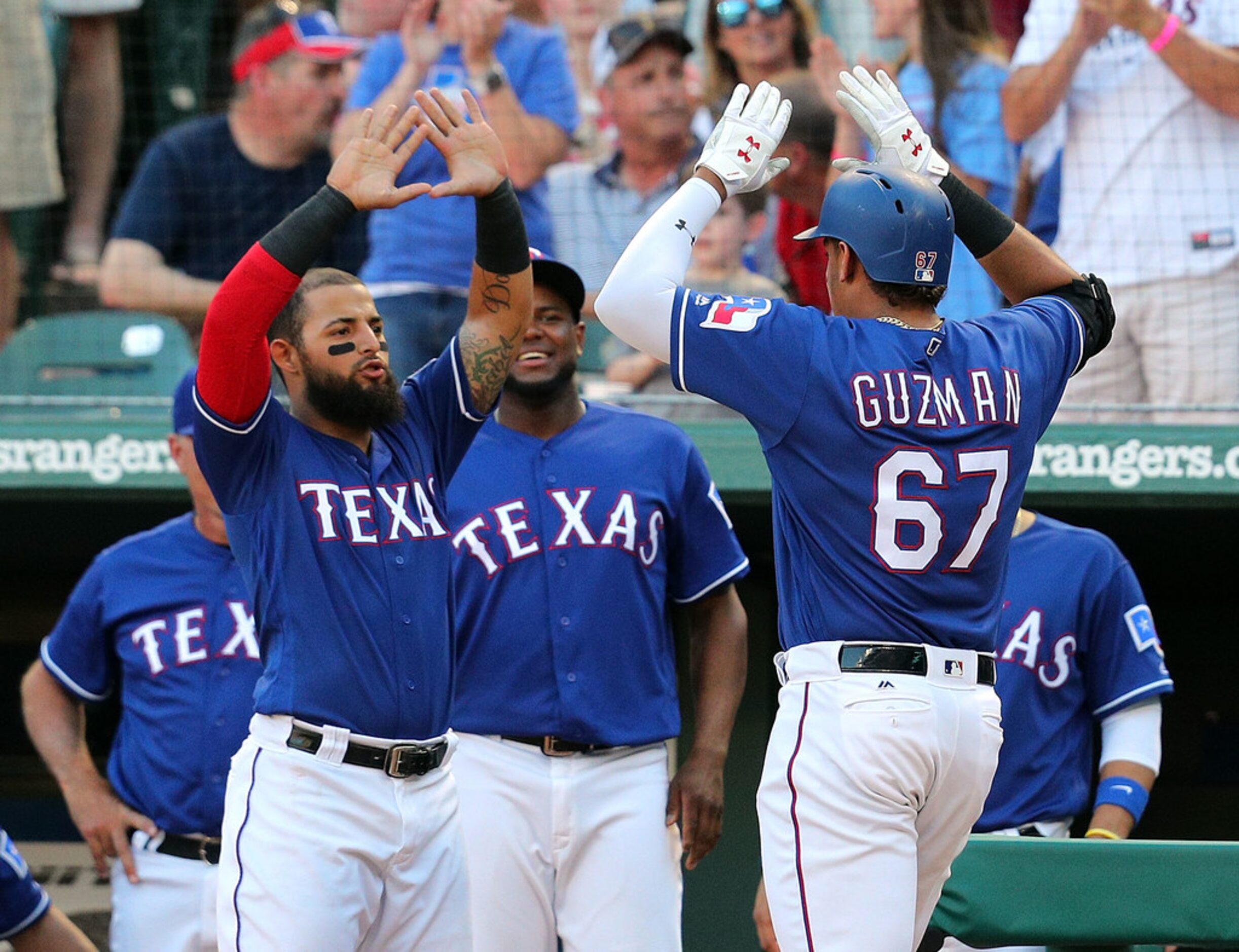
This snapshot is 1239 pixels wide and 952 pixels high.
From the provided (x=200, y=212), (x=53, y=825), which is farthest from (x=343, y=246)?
(x=53, y=825)

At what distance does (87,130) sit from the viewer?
5887 millimetres

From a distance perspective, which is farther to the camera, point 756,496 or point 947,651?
point 756,496

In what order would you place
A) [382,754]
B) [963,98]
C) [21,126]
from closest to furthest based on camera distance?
[382,754] → [963,98] → [21,126]

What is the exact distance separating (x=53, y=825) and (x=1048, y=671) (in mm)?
3557

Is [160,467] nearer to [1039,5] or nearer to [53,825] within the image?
[53,825]

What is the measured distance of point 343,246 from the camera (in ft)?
18.5

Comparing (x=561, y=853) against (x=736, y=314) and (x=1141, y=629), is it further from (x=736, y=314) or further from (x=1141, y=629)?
Answer: (x=1141, y=629)

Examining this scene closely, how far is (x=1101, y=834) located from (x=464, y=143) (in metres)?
2.15

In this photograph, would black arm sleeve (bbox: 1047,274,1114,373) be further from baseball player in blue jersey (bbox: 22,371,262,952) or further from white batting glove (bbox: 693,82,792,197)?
baseball player in blue jersey (bbox: 22,371,262,952)

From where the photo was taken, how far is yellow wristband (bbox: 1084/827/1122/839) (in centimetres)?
381

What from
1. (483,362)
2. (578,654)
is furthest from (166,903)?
(483,362)

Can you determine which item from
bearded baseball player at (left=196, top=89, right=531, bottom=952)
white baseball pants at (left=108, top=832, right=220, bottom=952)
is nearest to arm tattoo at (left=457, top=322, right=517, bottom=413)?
bearded baseball player at (left=196, top=89, right=531, bottom=952)

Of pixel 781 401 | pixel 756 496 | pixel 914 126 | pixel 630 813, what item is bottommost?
pixel 630 813

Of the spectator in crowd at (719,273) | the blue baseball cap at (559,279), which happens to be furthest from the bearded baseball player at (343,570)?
the spectator in crowd at (719,273)
